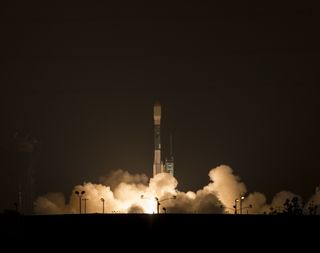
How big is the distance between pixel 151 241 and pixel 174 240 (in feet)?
8.88

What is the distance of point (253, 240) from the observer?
427 feet

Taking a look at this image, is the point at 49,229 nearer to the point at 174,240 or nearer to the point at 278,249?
the point at 174,240

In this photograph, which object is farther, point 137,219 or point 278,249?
point 137,219

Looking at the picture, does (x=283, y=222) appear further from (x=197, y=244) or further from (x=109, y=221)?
(x=109, y=221)

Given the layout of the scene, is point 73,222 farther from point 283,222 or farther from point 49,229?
point 283,222

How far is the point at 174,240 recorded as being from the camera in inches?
5148

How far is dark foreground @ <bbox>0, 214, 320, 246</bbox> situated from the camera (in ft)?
429

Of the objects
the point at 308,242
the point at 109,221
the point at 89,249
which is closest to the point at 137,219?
the point at 109,221

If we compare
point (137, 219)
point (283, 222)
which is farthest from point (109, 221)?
point (283, 222)

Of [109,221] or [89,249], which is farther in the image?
[109,221]

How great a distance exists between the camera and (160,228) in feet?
441

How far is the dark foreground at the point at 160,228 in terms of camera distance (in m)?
131

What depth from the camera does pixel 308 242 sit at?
421ft

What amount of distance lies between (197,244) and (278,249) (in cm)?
936
